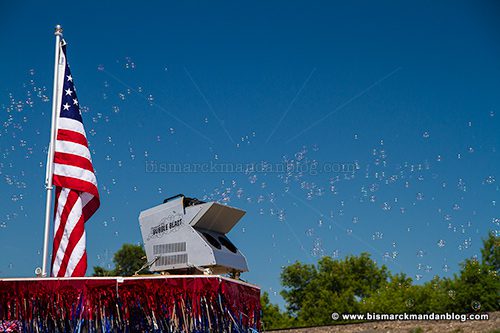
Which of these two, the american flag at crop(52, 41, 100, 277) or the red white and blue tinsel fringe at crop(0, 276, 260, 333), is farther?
the american flag at crop(52, 41, 100, 277)

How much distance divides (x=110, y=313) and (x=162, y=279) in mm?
568

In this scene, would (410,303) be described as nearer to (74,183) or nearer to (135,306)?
(74,183)

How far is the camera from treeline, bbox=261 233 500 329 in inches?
1369

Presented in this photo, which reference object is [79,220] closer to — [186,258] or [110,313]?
[186,258]

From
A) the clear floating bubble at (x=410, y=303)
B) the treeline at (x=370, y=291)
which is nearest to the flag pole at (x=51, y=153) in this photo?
the treeline at (x=370, y=291)

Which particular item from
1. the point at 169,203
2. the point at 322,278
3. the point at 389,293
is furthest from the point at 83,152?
the point at 322,278

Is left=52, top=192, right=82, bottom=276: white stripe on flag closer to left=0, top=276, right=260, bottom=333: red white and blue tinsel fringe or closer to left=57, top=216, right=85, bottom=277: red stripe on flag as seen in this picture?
left=57, top=216, right=85, bottom=277: red stripe on flag

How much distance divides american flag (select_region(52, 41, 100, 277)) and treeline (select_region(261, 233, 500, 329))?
24445mm

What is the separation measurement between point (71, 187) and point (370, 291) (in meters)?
46.8

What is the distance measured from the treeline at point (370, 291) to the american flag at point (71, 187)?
80.2 feet

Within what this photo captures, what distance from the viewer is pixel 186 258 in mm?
7594

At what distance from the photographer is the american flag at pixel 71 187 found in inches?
347

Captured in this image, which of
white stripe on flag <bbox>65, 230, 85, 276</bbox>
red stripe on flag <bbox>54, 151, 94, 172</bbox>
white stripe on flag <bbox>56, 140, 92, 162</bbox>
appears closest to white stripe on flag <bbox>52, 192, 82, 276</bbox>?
white stripe on flag <bbox>65, 230, 85, 276</bbox>

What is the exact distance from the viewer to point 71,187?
9070 mm
